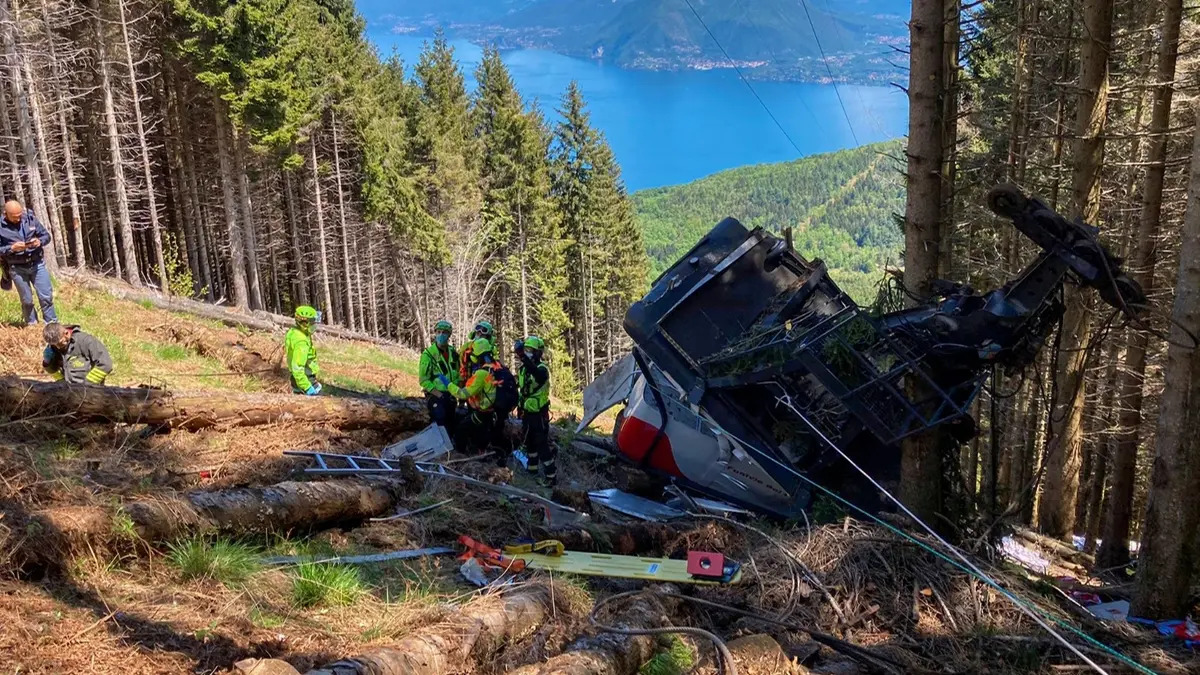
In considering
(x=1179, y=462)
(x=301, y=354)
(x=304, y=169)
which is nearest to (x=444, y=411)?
(x=301, y=354)

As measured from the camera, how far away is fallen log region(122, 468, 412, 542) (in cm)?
466

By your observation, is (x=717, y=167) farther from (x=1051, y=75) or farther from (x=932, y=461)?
(x=932, y=461)

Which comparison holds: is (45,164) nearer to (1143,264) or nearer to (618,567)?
(618,567)

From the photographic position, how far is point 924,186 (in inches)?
253

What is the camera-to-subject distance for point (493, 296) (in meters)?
42.5

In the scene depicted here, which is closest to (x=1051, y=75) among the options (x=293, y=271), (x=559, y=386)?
(x=559, y=386)

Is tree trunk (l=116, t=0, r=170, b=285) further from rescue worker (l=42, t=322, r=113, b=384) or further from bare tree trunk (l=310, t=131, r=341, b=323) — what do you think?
rescue worker (l=42, t=322, r=113, b=384)

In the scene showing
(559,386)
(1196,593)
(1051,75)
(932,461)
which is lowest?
(559,386)

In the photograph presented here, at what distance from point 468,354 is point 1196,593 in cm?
732

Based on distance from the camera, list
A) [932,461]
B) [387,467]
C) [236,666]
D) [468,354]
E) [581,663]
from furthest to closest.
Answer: [468,354]
[387,467]
[932,461]
[581,663]
[236,666]

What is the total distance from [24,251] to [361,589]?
→ 863 centimetres

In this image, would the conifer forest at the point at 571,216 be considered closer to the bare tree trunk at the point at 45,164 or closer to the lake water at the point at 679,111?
the bare tree trunk at the point at 45,164

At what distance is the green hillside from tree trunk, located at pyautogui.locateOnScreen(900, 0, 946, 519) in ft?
189

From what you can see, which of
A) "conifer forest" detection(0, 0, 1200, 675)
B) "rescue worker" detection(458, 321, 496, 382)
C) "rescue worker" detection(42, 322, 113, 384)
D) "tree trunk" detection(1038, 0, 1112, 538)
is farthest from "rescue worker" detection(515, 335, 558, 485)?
"tree trunk" detection(1038, 0, 1112, 538)
